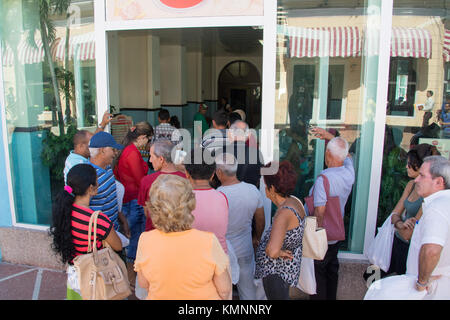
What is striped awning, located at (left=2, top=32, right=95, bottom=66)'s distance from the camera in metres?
4.01

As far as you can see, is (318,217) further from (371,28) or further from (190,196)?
(371,28)

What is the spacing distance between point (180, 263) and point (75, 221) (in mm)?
832

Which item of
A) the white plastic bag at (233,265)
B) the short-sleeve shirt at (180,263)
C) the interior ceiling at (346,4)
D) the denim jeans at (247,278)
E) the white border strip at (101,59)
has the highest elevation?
the interior ceiling at (346,4)

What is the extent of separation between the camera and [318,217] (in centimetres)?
289

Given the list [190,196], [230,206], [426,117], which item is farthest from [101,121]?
[426,117]

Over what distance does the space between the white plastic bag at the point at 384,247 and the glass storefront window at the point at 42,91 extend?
308 cm

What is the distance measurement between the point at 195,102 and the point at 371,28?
10.6 meters

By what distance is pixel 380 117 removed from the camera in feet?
11.3

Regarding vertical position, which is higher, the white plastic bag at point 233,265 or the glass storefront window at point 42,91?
the glass storefront window at point 42,91

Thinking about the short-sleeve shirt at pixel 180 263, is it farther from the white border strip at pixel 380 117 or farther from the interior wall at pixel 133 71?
the interior wall at pixel 133 71

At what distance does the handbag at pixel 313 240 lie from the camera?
8.58ft

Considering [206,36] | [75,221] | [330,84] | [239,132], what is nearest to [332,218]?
[239,132]

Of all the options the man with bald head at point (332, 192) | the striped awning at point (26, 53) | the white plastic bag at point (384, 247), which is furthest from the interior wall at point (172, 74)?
the white plastic bag at point (384, 247)

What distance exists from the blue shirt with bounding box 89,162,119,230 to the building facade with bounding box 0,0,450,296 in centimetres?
126
